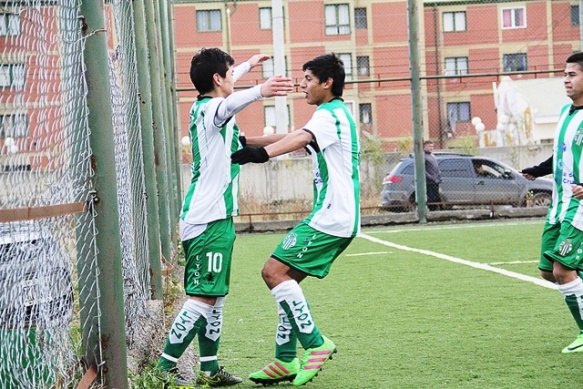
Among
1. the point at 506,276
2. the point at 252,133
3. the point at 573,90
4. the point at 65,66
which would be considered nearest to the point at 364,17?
the point at 252,133

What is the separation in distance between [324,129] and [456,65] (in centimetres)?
3723

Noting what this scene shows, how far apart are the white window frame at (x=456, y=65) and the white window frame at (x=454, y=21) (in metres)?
1.25

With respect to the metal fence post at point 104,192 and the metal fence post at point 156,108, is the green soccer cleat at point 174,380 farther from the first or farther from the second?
the metal fence post at point 156,108

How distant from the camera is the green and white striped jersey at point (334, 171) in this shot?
580 cm

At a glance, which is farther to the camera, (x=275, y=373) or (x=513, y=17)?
(x=513, y=17)

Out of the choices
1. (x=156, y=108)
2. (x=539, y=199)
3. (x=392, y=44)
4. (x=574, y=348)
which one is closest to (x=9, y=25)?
(x=574, y=348)

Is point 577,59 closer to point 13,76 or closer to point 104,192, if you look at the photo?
point 104,192

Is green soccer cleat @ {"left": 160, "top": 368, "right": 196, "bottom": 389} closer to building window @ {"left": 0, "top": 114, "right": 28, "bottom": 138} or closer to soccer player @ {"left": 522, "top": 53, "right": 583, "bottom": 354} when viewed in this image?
building window @ {"left": 0, "top": 114, "right": 28, "bottom": 138}

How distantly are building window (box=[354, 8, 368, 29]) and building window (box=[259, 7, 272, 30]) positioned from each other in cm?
403

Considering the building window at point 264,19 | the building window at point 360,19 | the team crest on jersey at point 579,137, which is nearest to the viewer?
the team crest on jersey at point 579,137

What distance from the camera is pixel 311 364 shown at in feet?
18.3

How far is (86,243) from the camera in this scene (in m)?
4.38

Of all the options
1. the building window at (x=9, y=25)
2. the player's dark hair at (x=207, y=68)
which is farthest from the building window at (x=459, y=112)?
the building window at (x=9, y=25)

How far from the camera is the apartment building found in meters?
34.3
